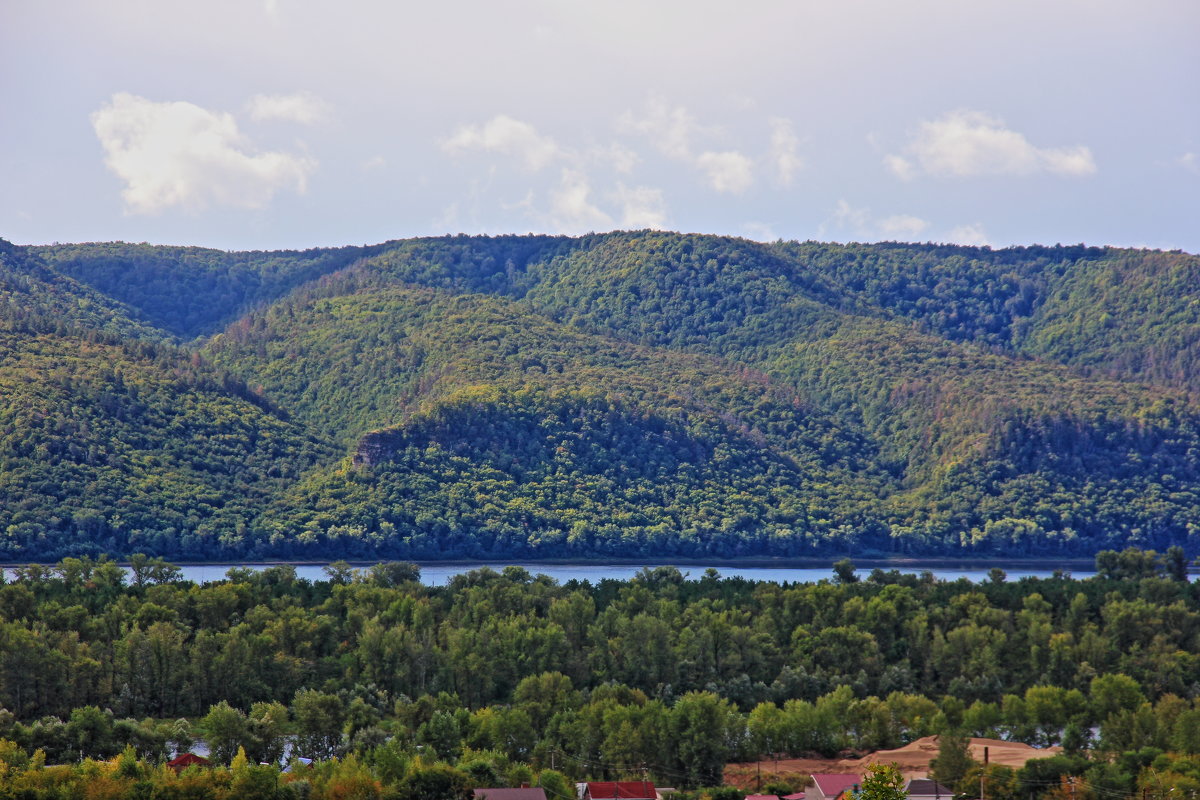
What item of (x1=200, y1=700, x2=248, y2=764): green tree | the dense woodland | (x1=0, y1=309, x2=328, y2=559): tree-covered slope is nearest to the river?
(x1=0, y1=309, x2=328, y2=559): tree-covered slope

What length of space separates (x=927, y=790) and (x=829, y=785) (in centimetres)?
424

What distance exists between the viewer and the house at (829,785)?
76188 mm

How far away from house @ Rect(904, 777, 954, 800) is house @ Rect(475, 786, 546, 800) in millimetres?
16501

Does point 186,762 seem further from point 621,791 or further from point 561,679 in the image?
point 561,679

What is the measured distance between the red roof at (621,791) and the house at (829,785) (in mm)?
7739

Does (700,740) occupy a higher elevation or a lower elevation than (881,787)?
lower

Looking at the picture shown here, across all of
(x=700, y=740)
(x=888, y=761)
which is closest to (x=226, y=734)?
(x=700, y=740)

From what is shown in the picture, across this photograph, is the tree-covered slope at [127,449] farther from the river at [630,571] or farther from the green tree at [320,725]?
the green tree at [320,725]

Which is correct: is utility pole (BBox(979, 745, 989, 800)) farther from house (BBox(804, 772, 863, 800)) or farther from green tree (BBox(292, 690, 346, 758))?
green tree (BBox(292, 690, 346, 758))

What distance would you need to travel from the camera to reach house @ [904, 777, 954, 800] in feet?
249

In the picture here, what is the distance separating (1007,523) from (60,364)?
100 metres

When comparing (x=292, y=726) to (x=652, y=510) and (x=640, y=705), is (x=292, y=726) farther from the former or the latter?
(x=652, y=510)

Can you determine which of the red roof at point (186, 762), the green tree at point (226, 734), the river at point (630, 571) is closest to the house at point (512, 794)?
the red roof at point (186, 762)

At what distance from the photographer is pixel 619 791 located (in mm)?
73062
